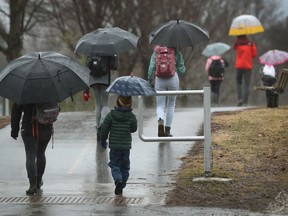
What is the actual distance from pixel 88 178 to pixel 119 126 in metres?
1.46

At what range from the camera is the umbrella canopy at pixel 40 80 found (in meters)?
9.61

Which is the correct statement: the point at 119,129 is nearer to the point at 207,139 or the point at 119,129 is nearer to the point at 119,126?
the point at 119,126

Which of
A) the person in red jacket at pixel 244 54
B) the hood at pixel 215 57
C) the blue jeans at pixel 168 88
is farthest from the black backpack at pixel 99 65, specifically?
the hood at pixel 215 57

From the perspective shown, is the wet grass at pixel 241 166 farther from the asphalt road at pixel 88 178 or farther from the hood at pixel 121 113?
the hood at pixel 121 113

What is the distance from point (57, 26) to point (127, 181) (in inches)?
1139

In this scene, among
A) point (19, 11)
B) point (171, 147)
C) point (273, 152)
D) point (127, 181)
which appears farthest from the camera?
point (19, 11)

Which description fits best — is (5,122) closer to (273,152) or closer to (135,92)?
(273,152)

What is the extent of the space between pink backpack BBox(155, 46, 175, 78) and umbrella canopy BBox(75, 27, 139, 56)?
1.51 ft

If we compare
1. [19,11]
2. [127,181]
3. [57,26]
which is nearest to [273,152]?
[127,181]

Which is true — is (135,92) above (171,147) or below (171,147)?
above

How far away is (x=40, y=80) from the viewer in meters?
9.69

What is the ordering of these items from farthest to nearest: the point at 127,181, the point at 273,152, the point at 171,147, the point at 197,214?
the point at 171,147, the point at 273,152, the point at 127,181, the point at 197,214

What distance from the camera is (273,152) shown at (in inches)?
482

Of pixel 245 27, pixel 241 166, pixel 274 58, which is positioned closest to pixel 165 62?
pixel 241 166
